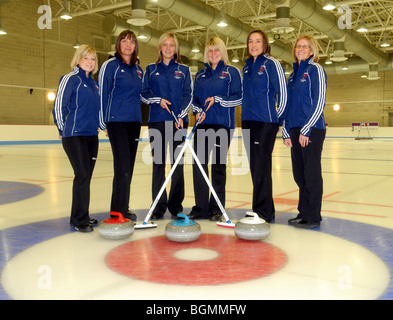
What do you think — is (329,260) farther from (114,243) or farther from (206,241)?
(114,243)

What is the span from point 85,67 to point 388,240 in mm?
2470

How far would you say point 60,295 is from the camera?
1834 millimetres

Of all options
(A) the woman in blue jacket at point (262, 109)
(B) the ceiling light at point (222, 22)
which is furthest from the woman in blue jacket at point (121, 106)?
(B) the ceiling light at point (222, 22)

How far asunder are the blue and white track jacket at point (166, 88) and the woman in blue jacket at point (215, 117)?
5.8 inches

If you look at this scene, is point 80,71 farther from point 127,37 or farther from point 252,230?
point 252,230

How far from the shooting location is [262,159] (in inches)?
134

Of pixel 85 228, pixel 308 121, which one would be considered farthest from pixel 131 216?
pixel 308 121

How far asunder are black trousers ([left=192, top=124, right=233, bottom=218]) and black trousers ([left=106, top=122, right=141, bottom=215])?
0.55 m

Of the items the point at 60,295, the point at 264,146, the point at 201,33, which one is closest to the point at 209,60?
the point at 264,146

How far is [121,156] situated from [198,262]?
1303mm

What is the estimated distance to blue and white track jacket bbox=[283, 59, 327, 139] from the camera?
3.16 m

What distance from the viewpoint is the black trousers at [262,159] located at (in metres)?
3.38

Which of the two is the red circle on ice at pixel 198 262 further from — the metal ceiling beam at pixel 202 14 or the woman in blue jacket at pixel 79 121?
the metal ceiling beam at pixel 202 14
